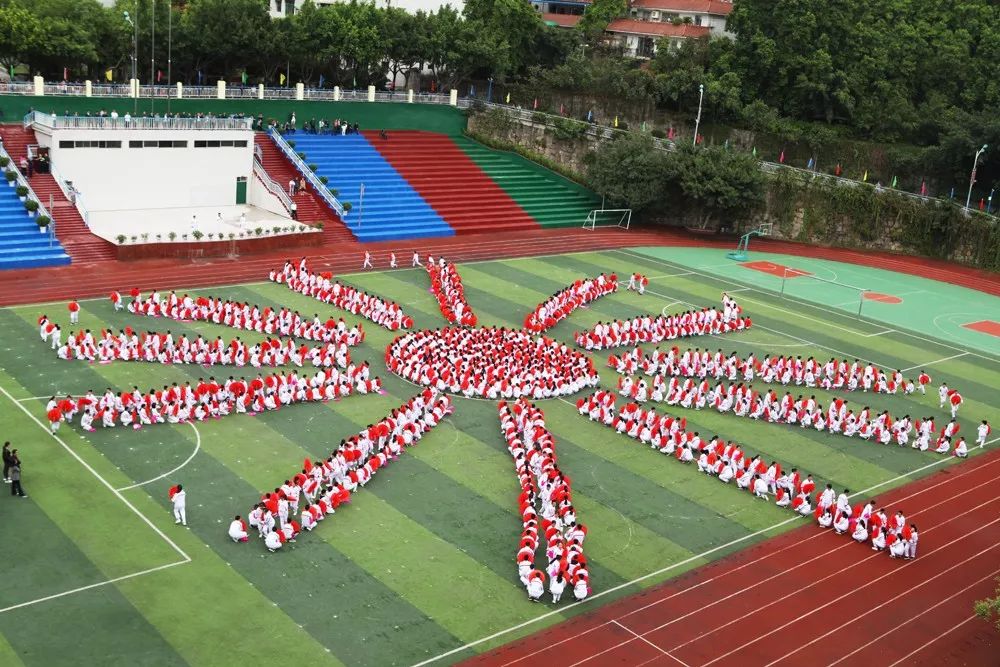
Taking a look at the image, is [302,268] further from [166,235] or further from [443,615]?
[443,615]

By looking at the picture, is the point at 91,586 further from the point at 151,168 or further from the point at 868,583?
the point at 151,168

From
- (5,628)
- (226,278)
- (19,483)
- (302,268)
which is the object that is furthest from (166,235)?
(5,628)

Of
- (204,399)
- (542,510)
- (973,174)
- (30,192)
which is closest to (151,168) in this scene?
(30,192)

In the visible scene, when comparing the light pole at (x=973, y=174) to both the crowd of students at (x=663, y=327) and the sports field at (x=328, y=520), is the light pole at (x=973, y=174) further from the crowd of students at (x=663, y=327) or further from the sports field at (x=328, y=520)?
the crowd of students at (x=663, y=327)

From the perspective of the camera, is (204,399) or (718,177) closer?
(204,399)

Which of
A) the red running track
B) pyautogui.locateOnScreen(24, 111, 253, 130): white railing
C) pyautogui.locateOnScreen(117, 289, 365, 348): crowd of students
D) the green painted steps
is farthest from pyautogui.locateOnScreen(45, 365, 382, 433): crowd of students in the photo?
the green painted steps

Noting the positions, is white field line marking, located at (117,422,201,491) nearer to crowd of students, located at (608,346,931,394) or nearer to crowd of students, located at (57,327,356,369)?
crowd of students, located at (57,327,356,369)

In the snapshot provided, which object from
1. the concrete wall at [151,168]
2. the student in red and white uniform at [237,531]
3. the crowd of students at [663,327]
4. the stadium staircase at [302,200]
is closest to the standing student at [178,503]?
the student in red and white uniform at [237,531]
